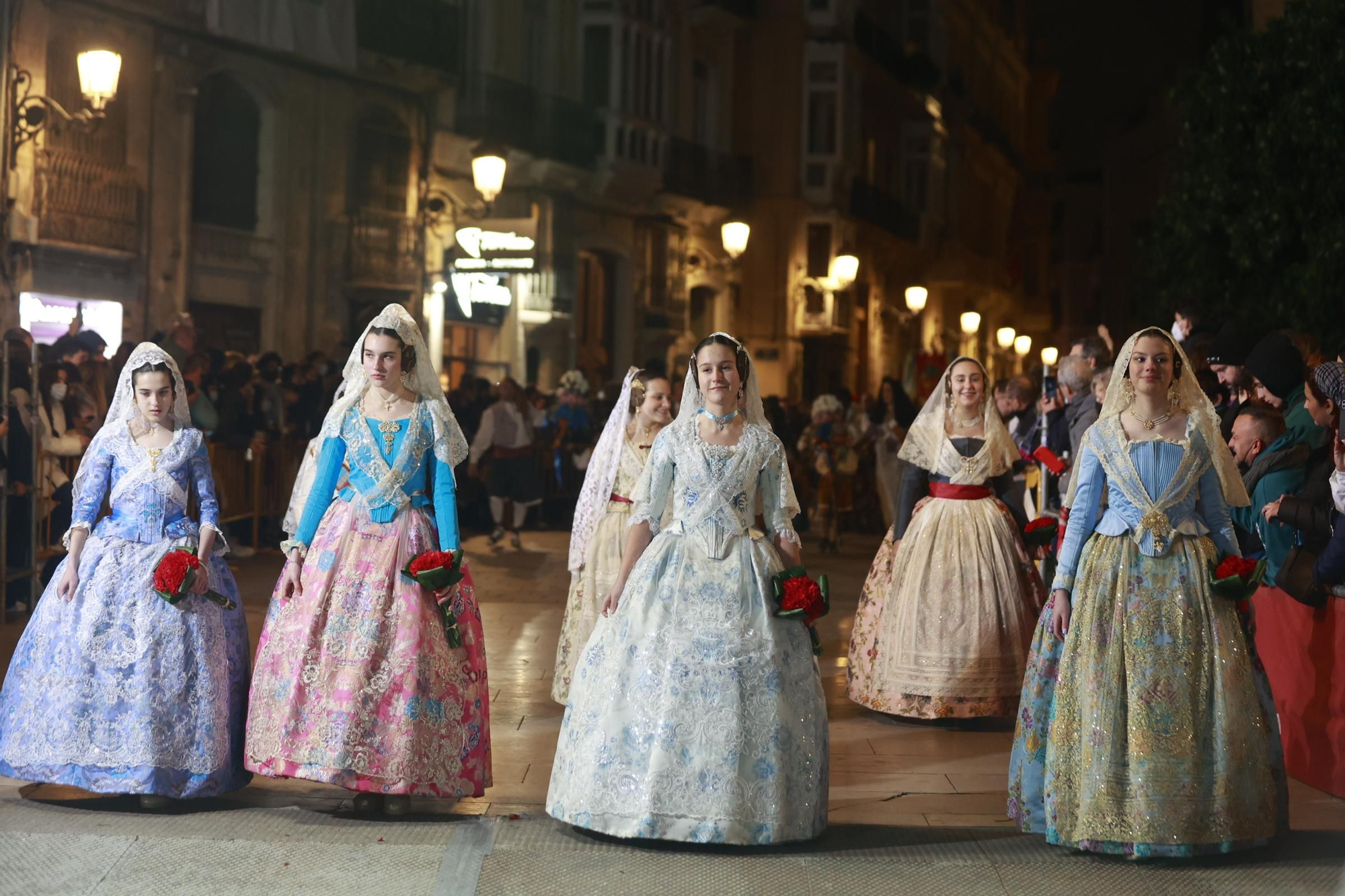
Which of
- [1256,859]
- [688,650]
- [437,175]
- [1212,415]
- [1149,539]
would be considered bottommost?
[1256,859]

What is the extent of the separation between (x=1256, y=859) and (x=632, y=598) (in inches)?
89.0

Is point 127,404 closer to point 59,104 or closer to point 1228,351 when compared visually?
point 1228,351

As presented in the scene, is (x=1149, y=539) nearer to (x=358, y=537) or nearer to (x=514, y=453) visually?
(x=358, y=537)

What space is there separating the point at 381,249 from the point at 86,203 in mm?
4555

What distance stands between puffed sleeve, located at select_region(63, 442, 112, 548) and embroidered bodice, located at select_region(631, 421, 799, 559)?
6.64 ft

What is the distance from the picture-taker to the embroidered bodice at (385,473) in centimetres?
582

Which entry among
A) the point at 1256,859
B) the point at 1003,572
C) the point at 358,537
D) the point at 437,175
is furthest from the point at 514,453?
the point at 1256,859

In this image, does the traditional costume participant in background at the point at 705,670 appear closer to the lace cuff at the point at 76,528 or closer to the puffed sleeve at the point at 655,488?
the puffed sleeve at the point at 655,488

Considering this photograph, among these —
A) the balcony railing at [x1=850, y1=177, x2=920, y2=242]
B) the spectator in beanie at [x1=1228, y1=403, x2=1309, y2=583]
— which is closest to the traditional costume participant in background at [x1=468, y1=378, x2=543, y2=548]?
the spectator in beanie at [x1=1228, y1=403, x2=1309, y2=583]

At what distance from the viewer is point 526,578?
43.7 ft

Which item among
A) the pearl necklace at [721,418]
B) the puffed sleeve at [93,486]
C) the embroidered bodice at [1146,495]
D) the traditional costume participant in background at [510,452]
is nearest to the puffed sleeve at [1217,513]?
the embroidered bodice at [1146,495]

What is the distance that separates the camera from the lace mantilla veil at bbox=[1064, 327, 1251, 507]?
5613 millimetres

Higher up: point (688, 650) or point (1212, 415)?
point (1212, 415)

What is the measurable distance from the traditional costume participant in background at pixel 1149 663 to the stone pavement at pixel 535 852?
0.17 m
